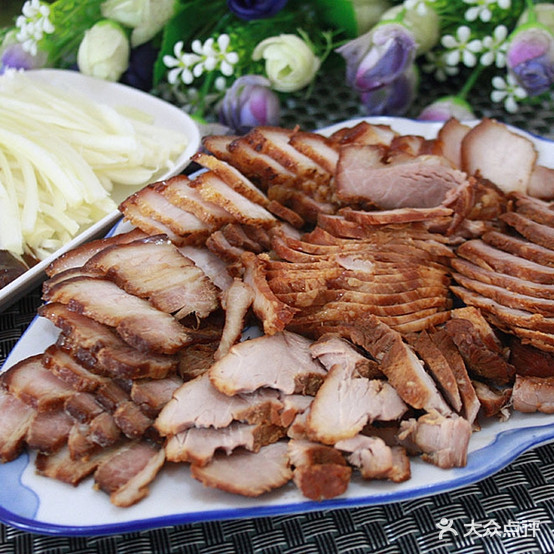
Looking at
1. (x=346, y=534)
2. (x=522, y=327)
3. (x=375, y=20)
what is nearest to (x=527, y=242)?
(x=522, y=327)

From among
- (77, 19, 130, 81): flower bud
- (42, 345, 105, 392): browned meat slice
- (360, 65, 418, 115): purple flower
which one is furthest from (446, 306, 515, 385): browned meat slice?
(77, 19, 130, 81): flower bud

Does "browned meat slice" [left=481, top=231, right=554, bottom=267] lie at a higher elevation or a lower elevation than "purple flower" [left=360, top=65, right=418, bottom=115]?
lower

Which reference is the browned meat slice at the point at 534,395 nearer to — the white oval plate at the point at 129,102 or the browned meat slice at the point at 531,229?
the browned meat slice at the point at 531,229

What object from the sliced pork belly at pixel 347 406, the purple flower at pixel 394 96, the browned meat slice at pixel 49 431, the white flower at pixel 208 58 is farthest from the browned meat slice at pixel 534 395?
the white flower at pixel 208 58

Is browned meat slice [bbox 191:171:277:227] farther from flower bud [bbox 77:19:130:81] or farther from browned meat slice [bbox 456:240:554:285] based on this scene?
flower bud [bbox 77:19:130:81]

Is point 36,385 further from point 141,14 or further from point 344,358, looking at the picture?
point 141,14

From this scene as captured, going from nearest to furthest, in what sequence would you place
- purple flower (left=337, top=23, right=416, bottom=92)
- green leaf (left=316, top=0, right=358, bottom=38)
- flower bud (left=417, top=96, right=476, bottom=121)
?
1. purple flower (left=337, top=23, right=416, bottom=92)
2. flower bud (left=417, top=96, right=476, bottom=121)
3. green leaf (left=316, top=0, right=358, bottom=38)

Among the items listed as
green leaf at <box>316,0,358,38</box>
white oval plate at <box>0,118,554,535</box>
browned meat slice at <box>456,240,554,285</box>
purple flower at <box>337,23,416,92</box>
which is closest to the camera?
white oval plate at <box>0,118,554,535</box>
